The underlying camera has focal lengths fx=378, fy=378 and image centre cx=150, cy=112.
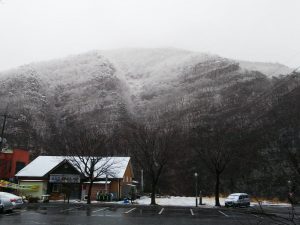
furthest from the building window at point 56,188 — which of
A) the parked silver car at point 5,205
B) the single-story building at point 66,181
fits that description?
the parked silver car at point 5,205

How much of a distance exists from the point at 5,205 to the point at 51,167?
2940 centimetres

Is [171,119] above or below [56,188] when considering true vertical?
above

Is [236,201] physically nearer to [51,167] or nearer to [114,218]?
[114,218]

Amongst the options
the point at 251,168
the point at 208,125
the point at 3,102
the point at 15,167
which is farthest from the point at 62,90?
the point at 15,167

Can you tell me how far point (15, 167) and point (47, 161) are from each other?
5.04 meters

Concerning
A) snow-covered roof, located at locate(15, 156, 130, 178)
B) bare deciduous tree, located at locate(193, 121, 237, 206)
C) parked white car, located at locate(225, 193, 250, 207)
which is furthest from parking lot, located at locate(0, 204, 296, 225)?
snow-covered roof, located at locate(15, 156, 130, 178)

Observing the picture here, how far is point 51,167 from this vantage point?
5397 centimetres

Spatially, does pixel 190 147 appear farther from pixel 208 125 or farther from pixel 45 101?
pixel 45 101

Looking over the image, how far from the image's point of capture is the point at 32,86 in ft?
546

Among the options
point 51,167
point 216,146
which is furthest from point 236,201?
point 51,167

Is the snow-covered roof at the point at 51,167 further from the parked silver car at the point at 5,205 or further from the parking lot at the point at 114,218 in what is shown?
the parked silver car at the point at 5,205

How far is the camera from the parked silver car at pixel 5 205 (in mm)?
24703

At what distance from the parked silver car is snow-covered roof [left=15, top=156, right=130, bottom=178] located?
25.1 meters

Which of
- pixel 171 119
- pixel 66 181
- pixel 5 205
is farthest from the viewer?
pixel 171 119
